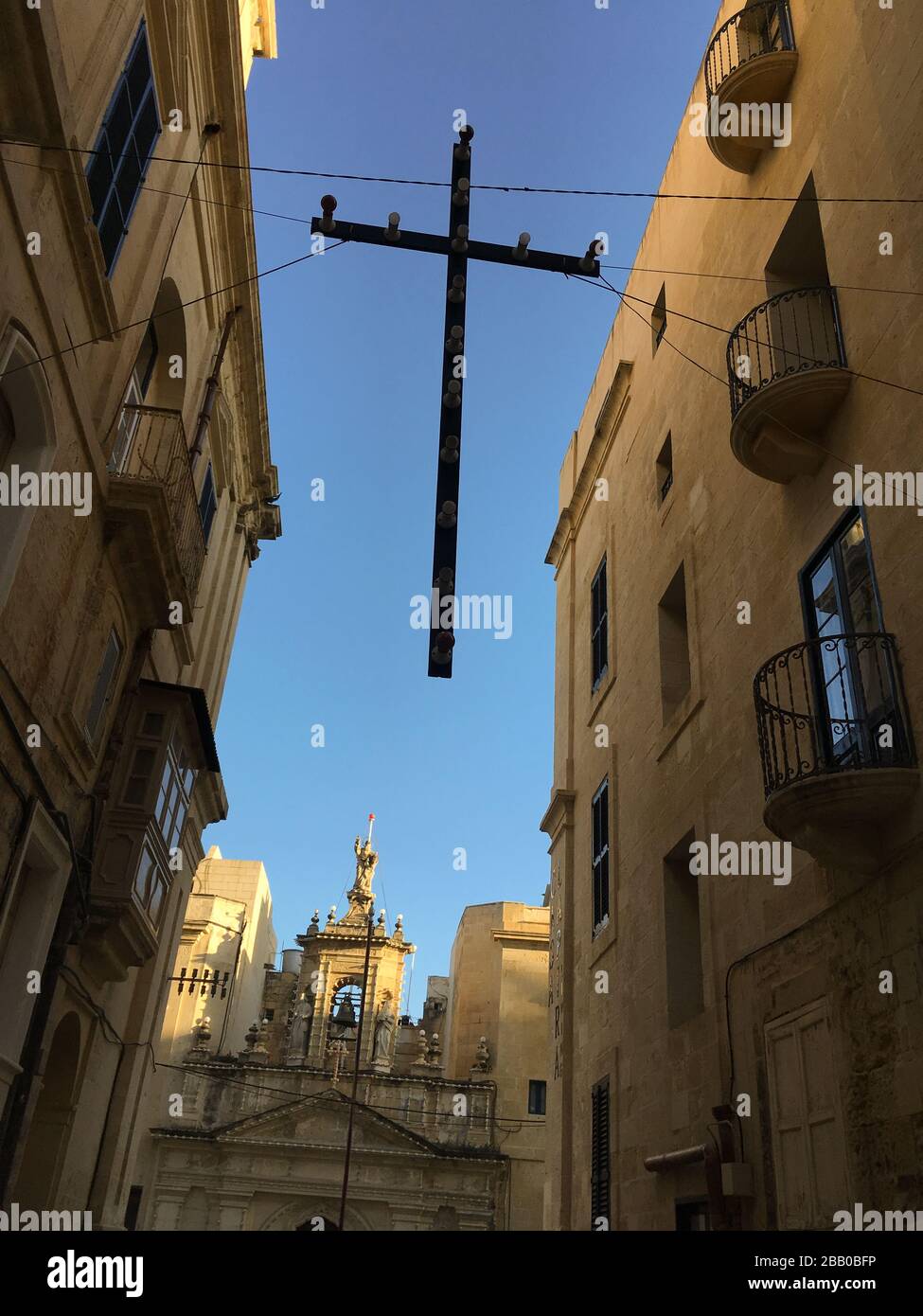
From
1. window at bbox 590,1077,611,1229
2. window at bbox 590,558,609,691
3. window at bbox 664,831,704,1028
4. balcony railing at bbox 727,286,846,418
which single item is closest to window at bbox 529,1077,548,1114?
window at bbox 590,558,609,691

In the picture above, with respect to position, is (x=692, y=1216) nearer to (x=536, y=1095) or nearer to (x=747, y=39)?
(x=747, y=39)

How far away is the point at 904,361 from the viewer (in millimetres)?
7395

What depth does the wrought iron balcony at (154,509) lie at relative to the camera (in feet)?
36.6

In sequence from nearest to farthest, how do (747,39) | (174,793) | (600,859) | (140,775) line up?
1. (747,39)
2. (140,775)
3. (174,793)
4. (600,859)

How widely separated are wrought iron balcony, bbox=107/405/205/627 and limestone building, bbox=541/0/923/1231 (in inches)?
237

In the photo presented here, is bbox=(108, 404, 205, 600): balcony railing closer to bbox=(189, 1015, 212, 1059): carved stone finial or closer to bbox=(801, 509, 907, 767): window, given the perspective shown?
bbox=(801, 509, 907, 767): window

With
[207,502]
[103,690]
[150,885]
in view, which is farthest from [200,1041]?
[103,690]

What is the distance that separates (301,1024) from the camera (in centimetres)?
3753

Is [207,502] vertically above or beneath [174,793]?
above

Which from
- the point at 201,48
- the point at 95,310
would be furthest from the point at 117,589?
the point at 201,48

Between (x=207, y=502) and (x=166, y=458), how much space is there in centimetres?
474

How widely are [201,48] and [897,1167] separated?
14955mm

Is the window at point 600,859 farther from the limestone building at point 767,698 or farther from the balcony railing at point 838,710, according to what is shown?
the balcony railing at point 838,710

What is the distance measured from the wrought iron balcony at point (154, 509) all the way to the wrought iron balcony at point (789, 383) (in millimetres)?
6224
